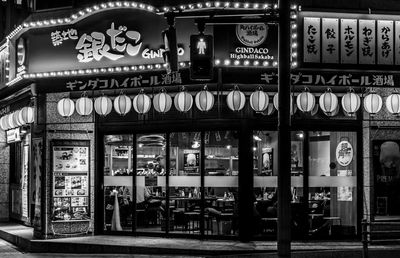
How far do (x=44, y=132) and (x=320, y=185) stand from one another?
8.87 m

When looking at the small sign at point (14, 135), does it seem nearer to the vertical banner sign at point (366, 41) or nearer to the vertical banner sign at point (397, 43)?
the vertical banner sign at point (366, 41)

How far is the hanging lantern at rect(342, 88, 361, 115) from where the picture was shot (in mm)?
17531

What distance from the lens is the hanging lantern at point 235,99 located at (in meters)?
17.3

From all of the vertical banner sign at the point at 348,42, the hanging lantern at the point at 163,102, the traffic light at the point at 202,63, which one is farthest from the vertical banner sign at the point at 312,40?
the traffic light at the point at 202,63

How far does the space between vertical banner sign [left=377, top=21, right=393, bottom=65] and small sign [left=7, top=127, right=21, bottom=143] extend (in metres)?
14.4

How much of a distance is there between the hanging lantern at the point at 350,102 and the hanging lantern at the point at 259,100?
221 cm

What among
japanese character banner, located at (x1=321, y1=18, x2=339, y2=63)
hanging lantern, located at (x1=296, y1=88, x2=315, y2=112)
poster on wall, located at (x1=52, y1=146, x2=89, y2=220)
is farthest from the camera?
poster on wall, located at (x1=52, y1=146, x2=89, y2=220)

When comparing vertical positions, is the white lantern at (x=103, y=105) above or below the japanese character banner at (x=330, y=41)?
below

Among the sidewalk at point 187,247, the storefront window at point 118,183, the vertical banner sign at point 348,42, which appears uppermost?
the vertical banner sign at point 348,42

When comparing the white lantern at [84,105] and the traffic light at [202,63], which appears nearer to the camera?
the traffic light at [202,63]

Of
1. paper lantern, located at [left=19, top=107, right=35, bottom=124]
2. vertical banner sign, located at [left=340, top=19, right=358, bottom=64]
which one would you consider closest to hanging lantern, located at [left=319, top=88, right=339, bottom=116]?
vertical banner sign, located at [left=340, top=19, right=358, bottom=64]

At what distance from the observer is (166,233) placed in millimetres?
19734

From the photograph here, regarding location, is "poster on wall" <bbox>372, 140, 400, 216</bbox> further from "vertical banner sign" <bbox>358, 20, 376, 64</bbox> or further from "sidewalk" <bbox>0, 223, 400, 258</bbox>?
"vertical banner sign" <bbox>358, 20, 376, 64</bbox>

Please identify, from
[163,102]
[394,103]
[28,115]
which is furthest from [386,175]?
[28,115]
